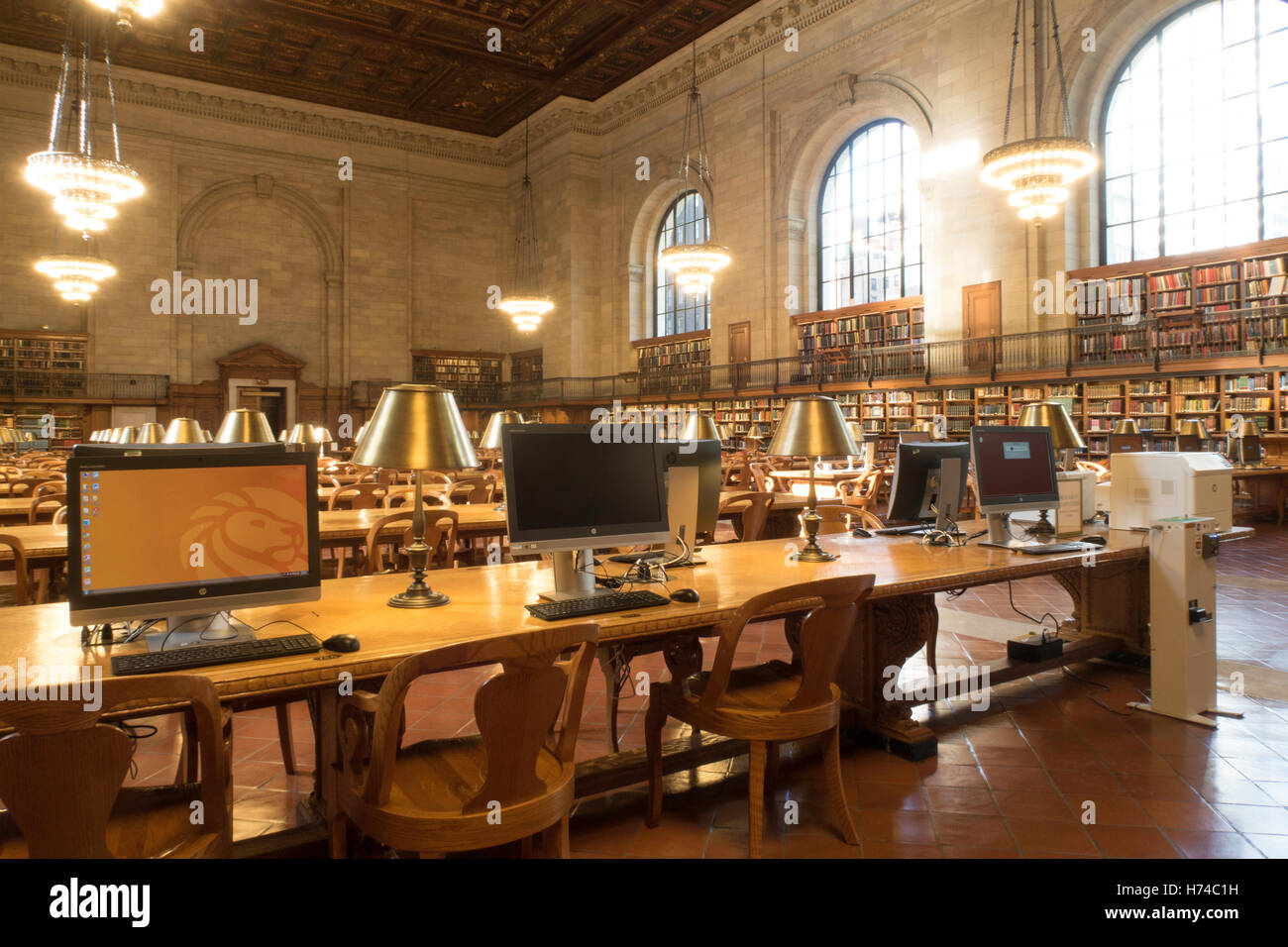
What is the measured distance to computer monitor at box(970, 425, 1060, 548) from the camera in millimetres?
3293

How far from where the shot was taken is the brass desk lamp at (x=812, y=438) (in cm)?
298

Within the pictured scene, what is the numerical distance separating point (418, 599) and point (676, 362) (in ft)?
48.7

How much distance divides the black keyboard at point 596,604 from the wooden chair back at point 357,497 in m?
Answer: 3.40

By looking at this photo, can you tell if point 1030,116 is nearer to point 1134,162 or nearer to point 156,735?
point 1134,162

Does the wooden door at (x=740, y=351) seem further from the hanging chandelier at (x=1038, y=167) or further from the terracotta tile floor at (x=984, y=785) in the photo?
the terracotta tile floor at (x=984, y=785)

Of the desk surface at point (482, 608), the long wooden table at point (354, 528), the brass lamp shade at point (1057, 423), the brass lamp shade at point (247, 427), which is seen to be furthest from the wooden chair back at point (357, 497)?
the brass lamp shade at point (1057, 423)

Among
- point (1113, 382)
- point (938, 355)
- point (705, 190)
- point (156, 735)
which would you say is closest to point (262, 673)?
point (156, 735)

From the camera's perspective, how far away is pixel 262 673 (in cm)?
163

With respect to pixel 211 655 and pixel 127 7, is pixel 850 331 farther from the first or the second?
pixel 211 655

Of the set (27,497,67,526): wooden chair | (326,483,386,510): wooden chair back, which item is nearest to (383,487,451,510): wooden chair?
(326,483,386,510): wooden chair back

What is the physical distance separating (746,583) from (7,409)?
16.8 metres

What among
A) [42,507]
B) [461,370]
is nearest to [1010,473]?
[42,507]

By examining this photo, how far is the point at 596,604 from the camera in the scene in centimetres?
219

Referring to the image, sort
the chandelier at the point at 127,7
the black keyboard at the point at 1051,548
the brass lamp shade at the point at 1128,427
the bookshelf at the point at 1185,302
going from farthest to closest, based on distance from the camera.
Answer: the brass lamp shade at the point at 1128,427, the bookshelf at the point at 1185,302, the chandelier at the point at 127,7, the black keyboard at the point at 1051,548
